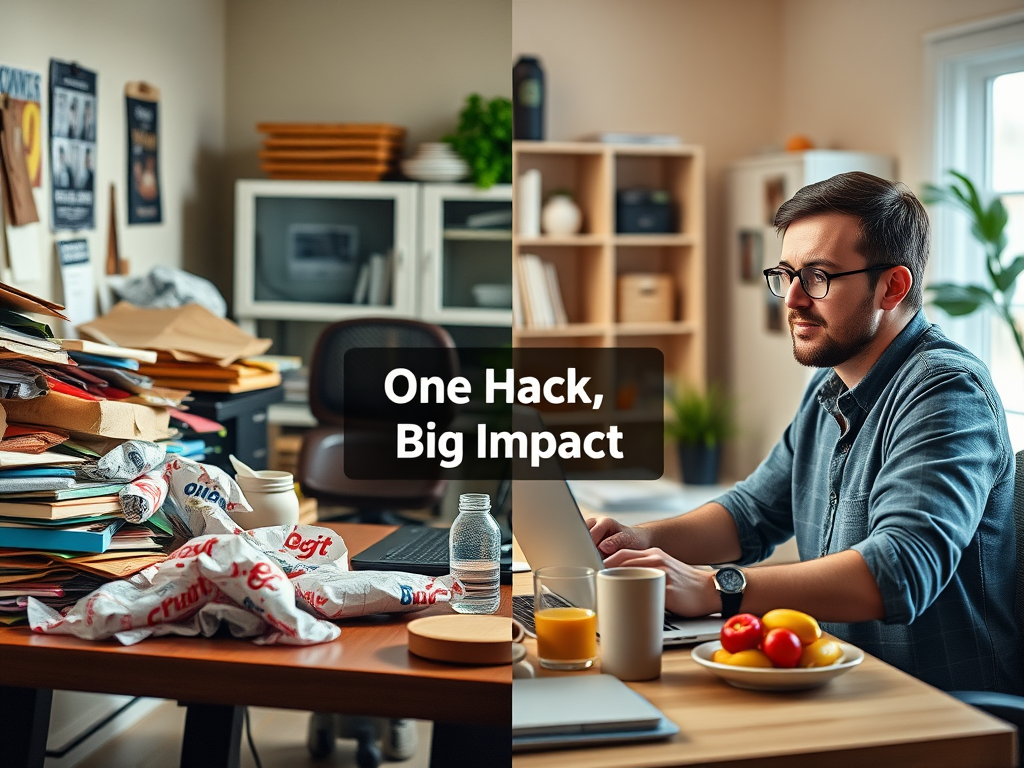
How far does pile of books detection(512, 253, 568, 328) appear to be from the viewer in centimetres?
319

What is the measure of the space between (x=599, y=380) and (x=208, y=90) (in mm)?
1502

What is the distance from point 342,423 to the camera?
8.80 feet

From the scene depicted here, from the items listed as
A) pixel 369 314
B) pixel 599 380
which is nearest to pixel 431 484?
pixel 369 314

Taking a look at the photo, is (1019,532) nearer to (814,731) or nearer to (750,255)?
(814,731)

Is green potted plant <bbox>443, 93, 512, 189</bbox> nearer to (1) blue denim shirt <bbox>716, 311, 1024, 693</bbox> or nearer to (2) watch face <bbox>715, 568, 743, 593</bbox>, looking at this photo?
(1) blue denim shirt <bbox>716, 311, 1024, 693</bbox>

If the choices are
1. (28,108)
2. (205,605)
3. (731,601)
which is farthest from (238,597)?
(28,108)

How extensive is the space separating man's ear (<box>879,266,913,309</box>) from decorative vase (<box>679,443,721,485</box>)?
7.56 ft

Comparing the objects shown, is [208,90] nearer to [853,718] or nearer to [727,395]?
[727,395]

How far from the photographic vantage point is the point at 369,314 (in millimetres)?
3102

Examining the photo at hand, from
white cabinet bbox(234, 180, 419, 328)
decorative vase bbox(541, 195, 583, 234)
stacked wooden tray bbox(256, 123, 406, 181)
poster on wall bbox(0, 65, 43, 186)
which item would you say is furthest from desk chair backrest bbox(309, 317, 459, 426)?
poster on wall bbox(0, 65, 43, 186)

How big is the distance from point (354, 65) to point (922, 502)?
256cm

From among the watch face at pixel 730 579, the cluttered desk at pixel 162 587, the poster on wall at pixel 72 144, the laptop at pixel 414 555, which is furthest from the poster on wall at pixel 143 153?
the watch face at pixel 730 579

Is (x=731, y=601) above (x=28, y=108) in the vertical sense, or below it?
below

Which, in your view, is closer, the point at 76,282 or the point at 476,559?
the point at 476,559
